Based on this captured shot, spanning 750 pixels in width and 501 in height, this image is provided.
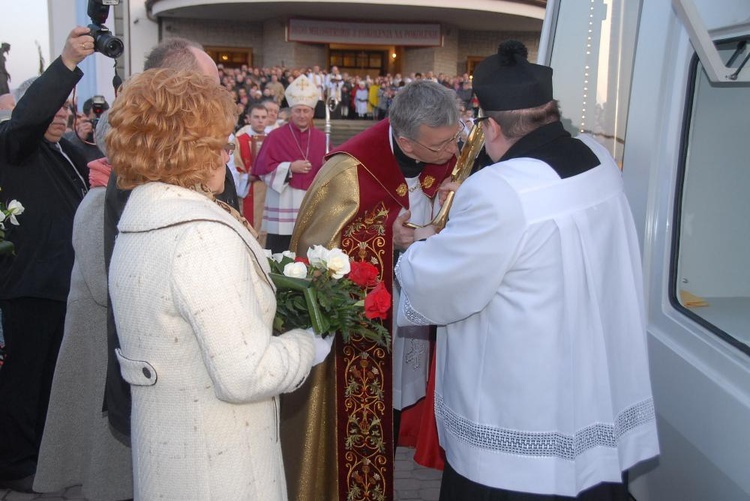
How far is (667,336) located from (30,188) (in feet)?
Result: 10.1

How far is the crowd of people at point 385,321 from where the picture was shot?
1729mm

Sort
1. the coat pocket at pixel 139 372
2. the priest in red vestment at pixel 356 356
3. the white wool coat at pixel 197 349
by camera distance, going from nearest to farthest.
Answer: the white wool coat at pixel 197 349, the coat pocket at pixel 139 372, the priest in red vestment at pixel 356 356

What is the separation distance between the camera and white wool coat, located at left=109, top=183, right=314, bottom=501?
1649mm

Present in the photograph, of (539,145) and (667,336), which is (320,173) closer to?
(539,145)

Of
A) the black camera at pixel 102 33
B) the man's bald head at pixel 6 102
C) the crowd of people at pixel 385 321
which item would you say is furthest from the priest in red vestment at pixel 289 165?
the crowd of people at pixel 385 321

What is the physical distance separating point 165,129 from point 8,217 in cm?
218

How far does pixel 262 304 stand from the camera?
6.06 ft

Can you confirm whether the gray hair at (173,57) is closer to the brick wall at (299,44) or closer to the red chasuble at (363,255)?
the red chasuble at (363,255)

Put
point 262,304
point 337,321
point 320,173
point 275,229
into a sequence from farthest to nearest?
point 275,229 → point 320,173 → point 337,321 → point 262,304

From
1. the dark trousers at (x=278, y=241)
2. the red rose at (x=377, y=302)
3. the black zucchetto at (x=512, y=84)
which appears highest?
the black zucchetto at (x=512, y=84)

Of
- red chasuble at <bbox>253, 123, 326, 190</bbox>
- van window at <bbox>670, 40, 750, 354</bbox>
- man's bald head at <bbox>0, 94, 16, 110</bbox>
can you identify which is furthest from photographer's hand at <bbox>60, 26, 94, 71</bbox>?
red chasuble at <bbox>253, 123, 326, 190</bbox>

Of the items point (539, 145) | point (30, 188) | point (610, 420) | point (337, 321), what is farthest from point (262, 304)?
point (30, 188)

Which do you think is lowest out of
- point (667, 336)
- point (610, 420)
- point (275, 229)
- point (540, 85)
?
point (275, 229)

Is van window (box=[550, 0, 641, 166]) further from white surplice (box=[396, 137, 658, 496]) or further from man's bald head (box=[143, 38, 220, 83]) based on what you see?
man's bald head (box=[143, 38, 220, 83])
